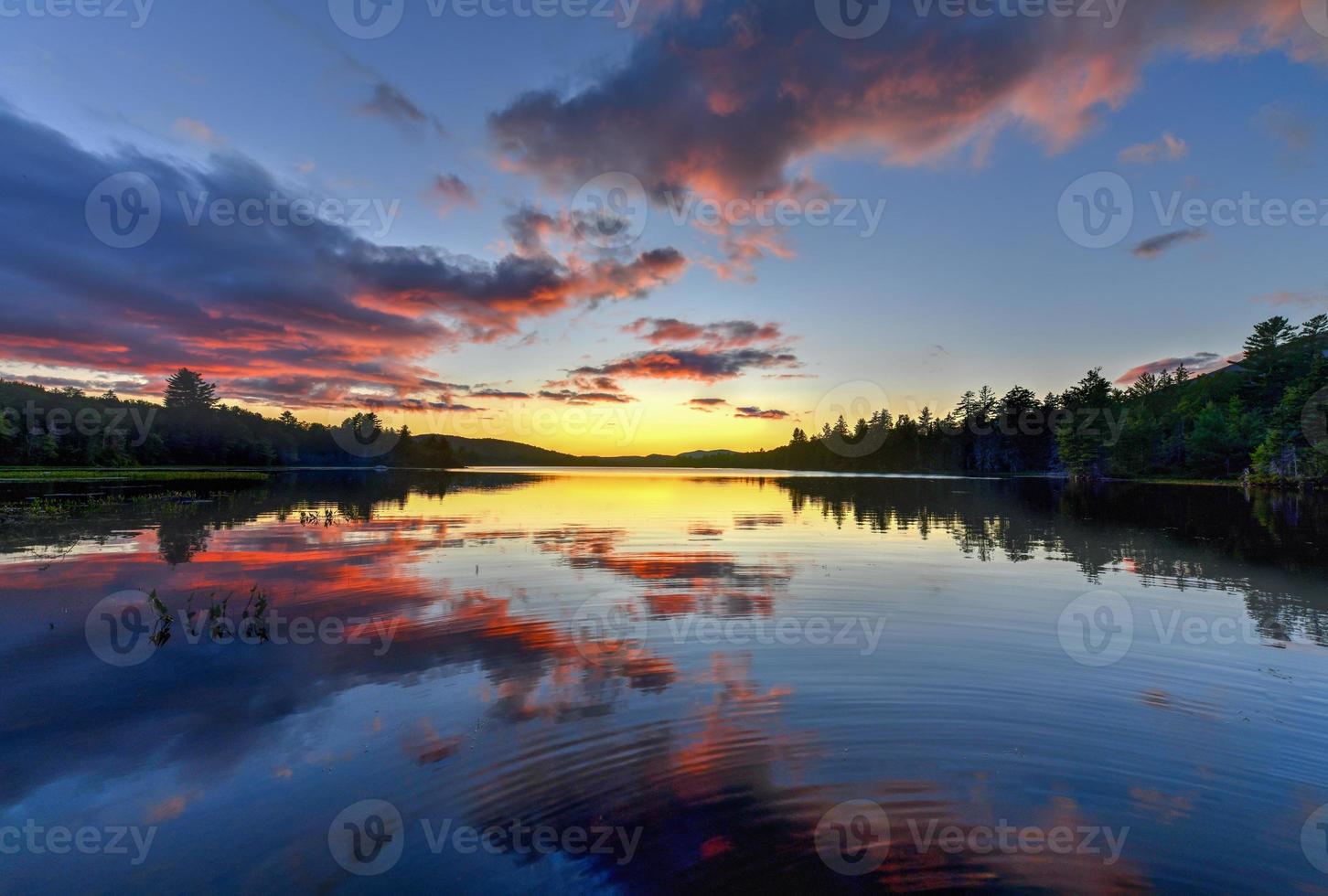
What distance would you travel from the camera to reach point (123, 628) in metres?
13.4

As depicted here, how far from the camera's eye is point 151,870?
5.55 metres

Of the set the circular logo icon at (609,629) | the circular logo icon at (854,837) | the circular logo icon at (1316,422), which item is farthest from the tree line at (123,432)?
the circular logo icon at (1316,422)

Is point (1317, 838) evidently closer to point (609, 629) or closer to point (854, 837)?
point (854, 837)

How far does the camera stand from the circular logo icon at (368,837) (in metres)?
5.74

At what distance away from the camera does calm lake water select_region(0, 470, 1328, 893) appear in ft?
19.2

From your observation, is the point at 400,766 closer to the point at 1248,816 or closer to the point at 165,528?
the point at 1248,816

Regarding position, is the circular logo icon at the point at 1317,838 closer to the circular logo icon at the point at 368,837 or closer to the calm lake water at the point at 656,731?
the calm lake water at the point at 656,731

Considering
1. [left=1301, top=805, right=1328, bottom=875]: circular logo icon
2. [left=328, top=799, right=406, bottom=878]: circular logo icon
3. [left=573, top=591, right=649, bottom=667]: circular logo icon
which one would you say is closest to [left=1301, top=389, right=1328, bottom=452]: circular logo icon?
[left=1301, top=805, right=1328, bottom=875]: circular logo icon

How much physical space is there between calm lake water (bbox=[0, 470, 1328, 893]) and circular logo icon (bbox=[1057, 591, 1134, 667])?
0.12 metres

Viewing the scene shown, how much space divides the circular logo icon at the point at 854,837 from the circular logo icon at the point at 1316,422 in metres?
106

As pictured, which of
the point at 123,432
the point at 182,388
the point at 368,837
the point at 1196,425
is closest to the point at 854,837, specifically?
the point at 368,837

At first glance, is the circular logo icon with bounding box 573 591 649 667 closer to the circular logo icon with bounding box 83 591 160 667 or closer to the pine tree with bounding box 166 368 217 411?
the circular logo icon with bounding box 83 591 160 667

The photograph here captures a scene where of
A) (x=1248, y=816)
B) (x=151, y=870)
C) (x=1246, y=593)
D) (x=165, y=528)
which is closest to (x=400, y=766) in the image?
(x=151, y=870)

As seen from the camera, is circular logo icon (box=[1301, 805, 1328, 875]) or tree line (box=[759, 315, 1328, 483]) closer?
circular logo icon (box=[1301, 805, 1328, 875])
